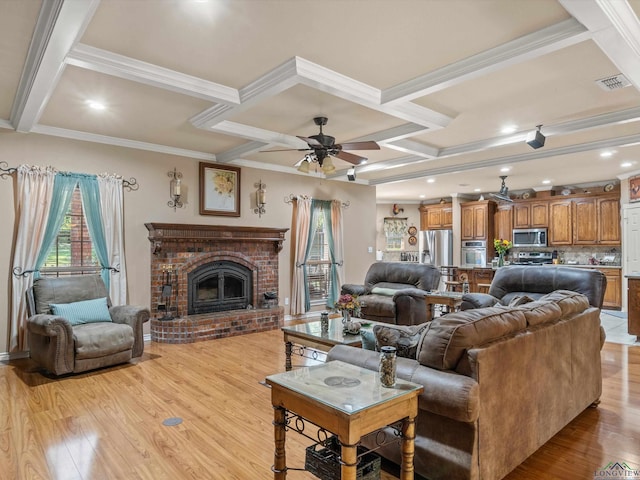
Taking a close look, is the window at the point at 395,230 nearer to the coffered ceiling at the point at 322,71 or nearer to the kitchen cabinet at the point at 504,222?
the kitchen cabinet at the point at 504,222

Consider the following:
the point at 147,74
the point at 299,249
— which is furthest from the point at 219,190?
the point at 147,74

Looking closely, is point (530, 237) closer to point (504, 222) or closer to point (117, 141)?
point (504, 222)

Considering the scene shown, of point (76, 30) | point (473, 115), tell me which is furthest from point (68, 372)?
point (473, 115)

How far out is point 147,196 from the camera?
5.58 meters

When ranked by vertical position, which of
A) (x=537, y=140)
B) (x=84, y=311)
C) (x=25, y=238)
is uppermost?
(x=537, y=140)

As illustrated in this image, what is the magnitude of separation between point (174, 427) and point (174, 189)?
3.65 meters

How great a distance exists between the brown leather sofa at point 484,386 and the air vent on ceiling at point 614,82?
2106 millimetres

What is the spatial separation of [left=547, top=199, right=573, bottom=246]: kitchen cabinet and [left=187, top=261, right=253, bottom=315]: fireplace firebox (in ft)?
22.3

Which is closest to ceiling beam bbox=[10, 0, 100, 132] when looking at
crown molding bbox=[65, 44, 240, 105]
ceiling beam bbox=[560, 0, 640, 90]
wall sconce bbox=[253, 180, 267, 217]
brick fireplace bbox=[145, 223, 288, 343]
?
crown molding bbox=[65, 44, 240, 105]

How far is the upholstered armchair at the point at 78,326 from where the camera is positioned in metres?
3.90

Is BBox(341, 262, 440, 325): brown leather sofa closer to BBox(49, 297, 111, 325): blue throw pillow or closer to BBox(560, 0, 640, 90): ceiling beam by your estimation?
BBox(49, 297, 111, 325): blue throw pillow

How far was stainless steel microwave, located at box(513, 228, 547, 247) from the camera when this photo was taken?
29.8 feet

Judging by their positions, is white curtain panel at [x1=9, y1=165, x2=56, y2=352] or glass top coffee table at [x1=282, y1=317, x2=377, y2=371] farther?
white curtain panel at [x1=9, y1=165, x2=56, y2=352]

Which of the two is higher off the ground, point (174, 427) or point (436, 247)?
point (436, 247)
